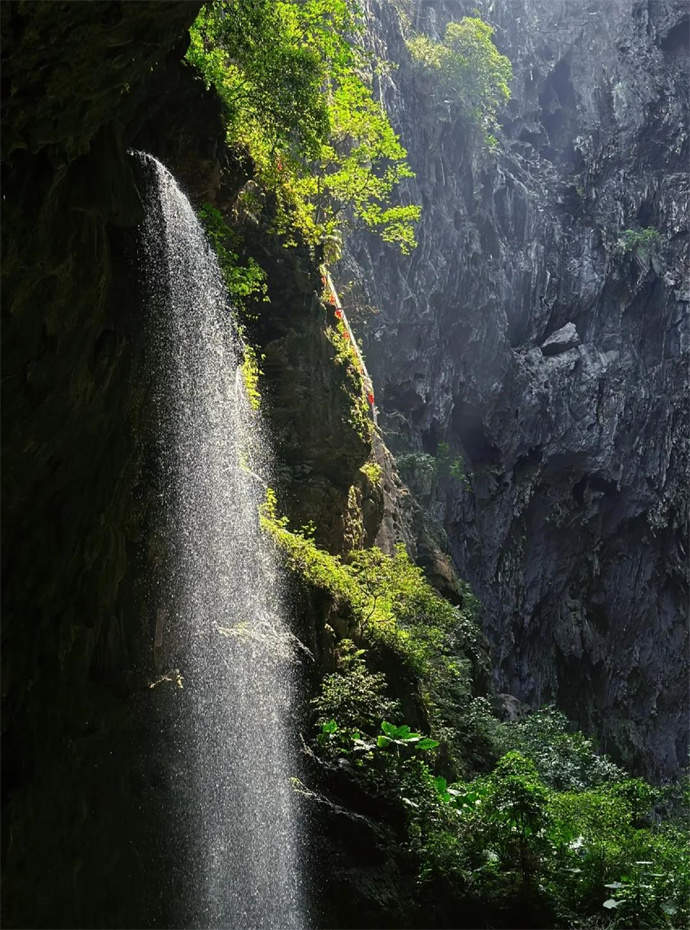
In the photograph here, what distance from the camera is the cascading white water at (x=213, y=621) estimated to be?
7820 mm

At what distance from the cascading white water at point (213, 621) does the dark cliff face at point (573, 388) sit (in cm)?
1742

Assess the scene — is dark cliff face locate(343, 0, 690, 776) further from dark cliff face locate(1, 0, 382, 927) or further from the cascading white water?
dark cliff face locate(1, 0, 382, 927)

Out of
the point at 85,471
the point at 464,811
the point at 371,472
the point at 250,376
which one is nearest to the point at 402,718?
the point at 464,811

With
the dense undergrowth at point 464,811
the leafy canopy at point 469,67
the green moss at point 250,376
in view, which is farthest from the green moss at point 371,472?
the leafy canopy at point 469,67

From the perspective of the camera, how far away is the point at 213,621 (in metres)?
9.12

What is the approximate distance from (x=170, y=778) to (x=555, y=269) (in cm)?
2626

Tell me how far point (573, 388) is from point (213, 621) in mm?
22448

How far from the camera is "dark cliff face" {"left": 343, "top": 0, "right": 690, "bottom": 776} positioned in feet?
90.7

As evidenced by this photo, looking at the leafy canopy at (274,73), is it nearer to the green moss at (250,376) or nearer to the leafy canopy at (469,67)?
the green moss at (250,376)

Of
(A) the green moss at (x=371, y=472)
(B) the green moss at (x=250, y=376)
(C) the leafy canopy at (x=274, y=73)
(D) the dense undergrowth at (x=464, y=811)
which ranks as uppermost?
(C) the leafy canopy at (x=274, y=73)

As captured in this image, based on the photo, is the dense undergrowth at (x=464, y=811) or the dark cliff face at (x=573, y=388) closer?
the dense undergrowth at (x=464, y=811)

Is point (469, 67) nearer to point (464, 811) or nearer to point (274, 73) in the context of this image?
point (274, 73)

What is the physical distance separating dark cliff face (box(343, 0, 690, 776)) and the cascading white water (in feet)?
57.1

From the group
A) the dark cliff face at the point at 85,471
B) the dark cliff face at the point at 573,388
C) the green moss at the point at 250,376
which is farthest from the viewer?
the dark cliff face at the point at 573,388
